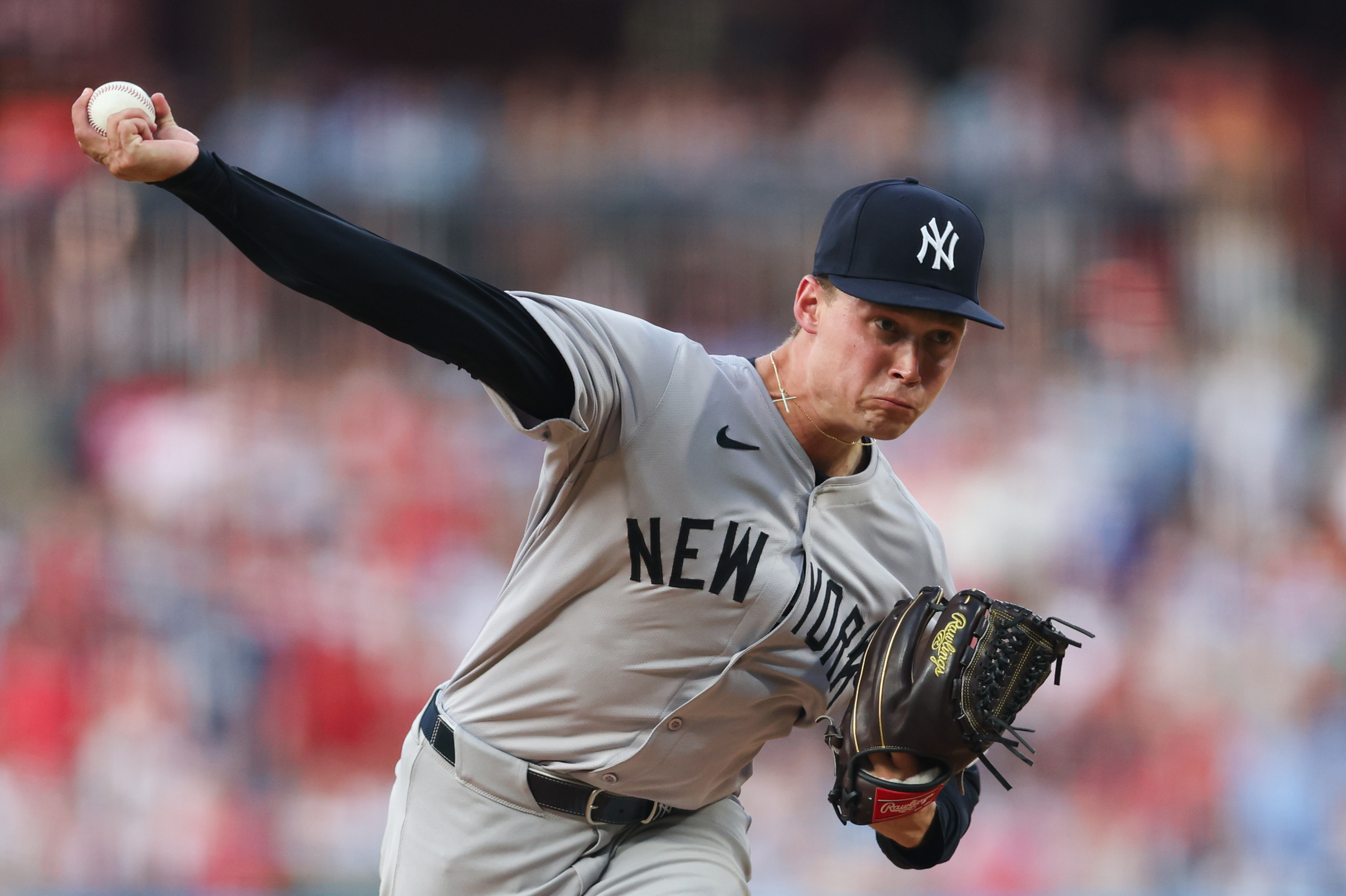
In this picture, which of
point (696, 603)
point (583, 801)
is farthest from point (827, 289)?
point (583, 801)

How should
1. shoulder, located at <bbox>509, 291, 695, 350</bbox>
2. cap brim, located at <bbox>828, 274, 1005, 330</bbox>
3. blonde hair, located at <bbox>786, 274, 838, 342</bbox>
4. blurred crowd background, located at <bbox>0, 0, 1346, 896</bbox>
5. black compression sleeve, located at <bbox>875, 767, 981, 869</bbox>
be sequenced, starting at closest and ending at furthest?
shoulder, located at <bbox>509, 291, 695, 350</bbox> → cap brim, located at <bbox>828, 274, 1005, 330</bbox> → blonde hair, located at <bbox>786, 274, 838, 342</bbox> → black compression sleeve, located at <bbox>875, 767, 981, 869</bbox> → blurred crowd background, located at <bbox>0, 0, 1346, 896</bbox>

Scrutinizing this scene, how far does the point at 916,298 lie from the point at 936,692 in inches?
28.7

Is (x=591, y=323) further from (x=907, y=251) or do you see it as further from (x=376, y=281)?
(x=907, y=251)

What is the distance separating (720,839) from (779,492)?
736 millimetres

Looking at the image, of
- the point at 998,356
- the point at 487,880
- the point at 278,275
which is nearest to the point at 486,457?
the point at 998,356

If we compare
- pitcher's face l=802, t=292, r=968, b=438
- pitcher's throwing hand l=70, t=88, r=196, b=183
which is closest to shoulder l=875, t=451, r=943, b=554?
pitcher's face l=802, t=292, r=968, b=438

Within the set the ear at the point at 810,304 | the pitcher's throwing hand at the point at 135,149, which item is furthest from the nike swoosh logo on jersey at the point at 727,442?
the pitcher's throwing hand at the point at 135,149

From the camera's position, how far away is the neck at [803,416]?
282cm

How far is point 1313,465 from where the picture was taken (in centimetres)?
752

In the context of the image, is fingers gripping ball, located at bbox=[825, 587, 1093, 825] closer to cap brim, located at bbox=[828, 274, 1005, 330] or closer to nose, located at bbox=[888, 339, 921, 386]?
nose, located at bbox=[888, 339, 921, 386]

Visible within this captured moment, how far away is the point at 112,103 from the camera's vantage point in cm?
207

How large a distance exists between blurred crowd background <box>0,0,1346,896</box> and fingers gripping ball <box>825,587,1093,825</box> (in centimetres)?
423

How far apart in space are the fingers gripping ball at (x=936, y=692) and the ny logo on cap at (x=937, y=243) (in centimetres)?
63

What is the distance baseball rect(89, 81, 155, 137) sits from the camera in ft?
6.76
